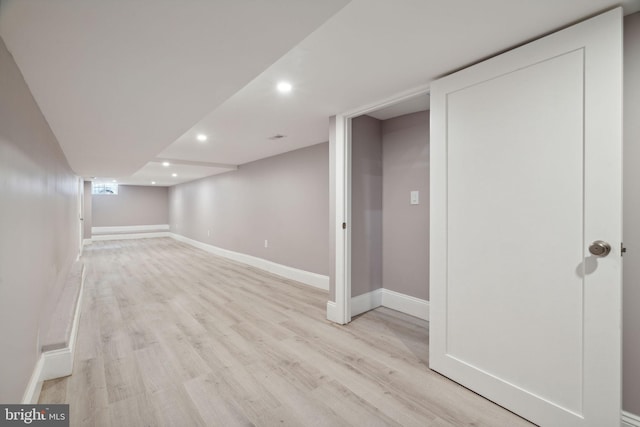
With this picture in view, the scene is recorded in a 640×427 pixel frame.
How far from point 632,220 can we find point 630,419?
1009mm

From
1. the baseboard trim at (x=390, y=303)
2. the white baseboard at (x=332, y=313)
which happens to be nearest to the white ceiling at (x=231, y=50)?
the white baseboard at (x=332, y=313)

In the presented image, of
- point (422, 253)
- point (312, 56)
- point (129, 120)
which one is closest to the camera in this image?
point (312, 56)

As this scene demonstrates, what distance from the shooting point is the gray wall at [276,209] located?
402 cm

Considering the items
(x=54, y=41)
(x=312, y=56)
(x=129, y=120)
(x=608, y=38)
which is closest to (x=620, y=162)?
(x=608, y=38)

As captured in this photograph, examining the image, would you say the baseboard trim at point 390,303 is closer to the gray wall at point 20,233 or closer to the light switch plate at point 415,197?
the light switch plate at point 415,197

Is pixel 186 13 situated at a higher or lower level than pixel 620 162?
higher

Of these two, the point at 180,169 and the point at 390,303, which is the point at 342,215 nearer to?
the point at 390,303

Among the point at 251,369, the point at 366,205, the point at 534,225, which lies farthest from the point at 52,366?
the point at 534,225

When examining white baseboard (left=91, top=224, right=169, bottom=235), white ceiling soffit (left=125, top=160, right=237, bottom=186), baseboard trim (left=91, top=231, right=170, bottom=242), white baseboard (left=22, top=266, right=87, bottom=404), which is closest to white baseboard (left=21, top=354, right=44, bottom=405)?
white baseboard (left=22, top=266, right=87, bottom=404)

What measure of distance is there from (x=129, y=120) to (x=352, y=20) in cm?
162

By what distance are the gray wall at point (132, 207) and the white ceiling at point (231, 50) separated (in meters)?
8.76

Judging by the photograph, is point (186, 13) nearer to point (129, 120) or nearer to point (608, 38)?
point (129, 120)

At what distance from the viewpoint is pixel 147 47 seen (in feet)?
3.22

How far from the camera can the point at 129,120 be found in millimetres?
1874
